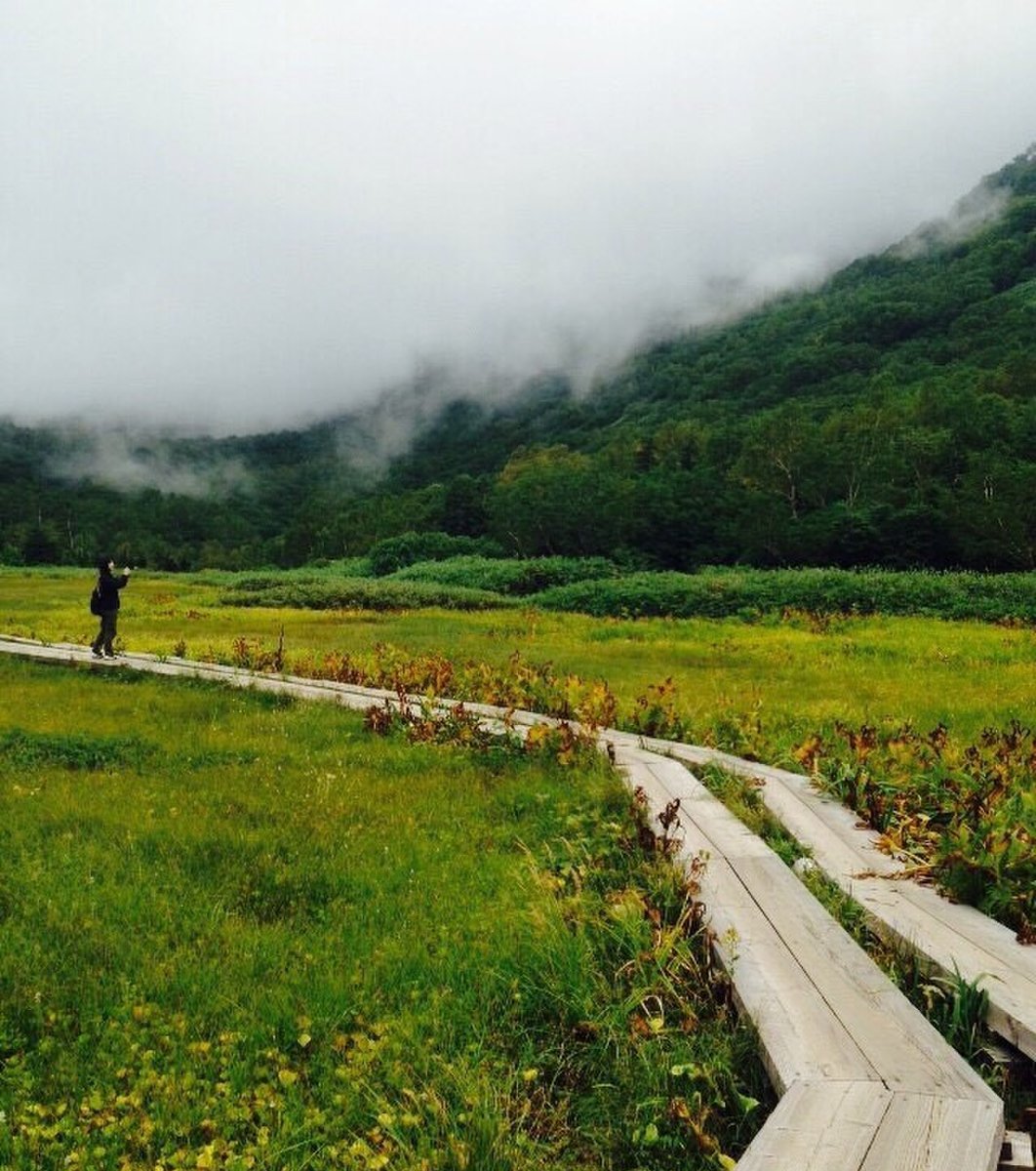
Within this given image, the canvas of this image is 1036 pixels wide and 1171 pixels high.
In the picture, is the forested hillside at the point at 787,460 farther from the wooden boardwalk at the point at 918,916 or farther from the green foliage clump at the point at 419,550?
the wooden boardwalk at the point at 918,916

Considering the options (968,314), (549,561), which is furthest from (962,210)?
(549,561)

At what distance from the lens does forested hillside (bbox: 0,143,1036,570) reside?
2293 inches

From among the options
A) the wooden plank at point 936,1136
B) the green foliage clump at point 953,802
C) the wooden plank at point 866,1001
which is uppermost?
the green foliage clump at point 953,802

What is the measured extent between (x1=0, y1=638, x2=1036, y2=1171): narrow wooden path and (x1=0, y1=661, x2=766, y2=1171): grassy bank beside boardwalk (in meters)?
0.36

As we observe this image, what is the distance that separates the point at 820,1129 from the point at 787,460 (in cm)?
6941

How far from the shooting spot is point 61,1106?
4070 millimetres

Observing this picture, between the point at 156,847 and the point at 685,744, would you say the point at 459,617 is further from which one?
the point at 156,847

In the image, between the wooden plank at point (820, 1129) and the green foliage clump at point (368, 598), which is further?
the green foliage clump at point (368, 598)

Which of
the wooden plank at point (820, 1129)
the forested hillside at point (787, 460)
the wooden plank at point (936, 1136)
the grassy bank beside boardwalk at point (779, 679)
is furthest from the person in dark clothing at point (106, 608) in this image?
the forested hillside at point (787, 460)

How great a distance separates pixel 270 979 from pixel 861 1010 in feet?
11.9

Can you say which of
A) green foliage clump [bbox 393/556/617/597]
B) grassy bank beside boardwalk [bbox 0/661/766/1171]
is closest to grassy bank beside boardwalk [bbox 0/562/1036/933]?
grassy bank beside boardwalk [bbox 0/661/766/1171]

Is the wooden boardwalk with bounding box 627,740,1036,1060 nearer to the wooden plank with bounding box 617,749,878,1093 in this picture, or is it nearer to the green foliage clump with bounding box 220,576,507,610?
the wooden plank with bounding box 617,749,878,1093

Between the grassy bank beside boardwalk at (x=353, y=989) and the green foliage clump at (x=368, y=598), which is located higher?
the green foliage clump at (x=368, y=598)

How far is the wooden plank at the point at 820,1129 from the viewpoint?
2.93m
